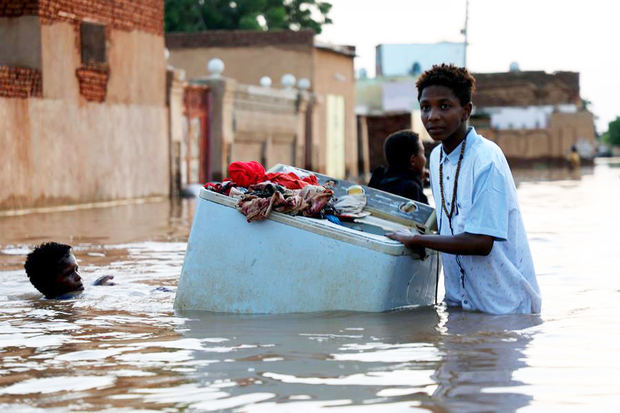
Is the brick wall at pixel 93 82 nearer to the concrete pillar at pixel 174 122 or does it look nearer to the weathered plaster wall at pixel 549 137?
the concrete pillar at pixel 174 122

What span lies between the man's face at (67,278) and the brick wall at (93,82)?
10.7m

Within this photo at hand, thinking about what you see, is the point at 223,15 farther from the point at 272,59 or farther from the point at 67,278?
the point at 67,278

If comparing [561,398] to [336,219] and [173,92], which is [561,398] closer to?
[336,219]

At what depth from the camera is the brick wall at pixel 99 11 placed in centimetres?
1641

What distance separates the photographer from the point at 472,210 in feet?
16.7

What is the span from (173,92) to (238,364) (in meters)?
16.7

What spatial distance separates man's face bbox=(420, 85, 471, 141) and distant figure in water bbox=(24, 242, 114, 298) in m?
2.93

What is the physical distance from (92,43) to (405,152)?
11725 millimetres

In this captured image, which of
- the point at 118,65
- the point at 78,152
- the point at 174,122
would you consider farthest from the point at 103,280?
the point at 174,122

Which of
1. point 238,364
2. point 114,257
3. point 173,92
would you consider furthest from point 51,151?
point 238,364

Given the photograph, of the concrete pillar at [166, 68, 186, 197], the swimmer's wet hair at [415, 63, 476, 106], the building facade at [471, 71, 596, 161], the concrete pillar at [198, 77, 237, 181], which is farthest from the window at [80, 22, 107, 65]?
the building facade at [471, 71, 596, 161]

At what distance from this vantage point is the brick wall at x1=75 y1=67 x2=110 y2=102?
691 inches

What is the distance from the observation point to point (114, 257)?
9.85m

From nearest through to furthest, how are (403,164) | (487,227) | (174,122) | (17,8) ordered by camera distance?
1. (487,227)
2. (403,164)
3. (17,8)
4. (174,122)
